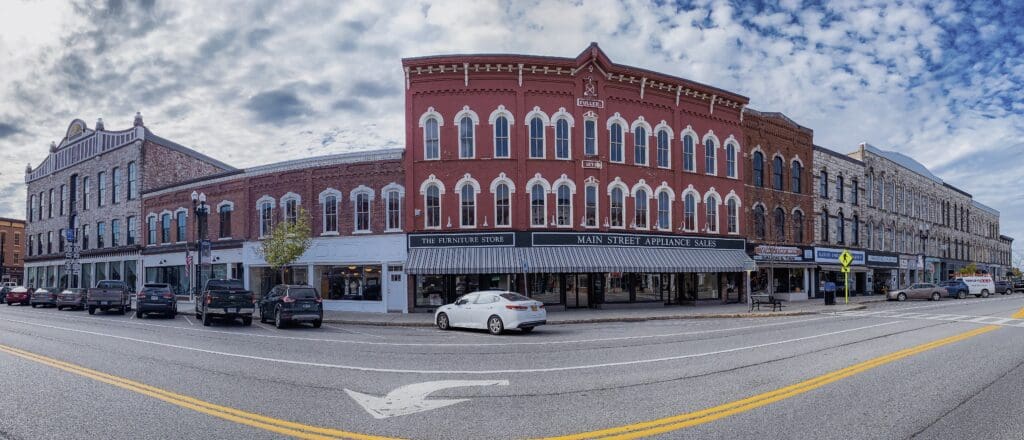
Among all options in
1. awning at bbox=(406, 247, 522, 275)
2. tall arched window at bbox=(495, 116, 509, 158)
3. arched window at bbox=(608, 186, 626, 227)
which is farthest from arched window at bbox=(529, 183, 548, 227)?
arched window at bbox=(608, 186, 626, 227)

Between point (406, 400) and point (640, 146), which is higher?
point (640, 146)

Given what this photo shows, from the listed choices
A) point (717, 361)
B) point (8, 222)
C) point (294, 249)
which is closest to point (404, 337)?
point (717, 361)

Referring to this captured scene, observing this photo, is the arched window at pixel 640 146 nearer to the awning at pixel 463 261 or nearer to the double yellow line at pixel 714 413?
the awning at pixel 463 261

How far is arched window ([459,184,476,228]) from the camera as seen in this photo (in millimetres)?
27375

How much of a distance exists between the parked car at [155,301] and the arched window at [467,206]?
13239mm

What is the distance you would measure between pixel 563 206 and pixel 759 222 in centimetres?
1509

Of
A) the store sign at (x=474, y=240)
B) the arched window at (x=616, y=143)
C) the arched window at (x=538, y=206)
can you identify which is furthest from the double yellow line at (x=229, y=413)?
the arched window at (x=616, y=143)

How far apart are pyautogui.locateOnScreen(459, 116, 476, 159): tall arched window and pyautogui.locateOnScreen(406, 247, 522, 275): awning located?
4.71 metres

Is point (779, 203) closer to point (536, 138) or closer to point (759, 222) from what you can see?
point (759, 222)

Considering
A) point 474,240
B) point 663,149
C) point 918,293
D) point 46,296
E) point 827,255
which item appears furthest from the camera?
point 827,255

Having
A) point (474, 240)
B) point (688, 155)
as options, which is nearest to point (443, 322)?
point (474, 240)

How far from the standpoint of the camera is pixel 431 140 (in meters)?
28.0

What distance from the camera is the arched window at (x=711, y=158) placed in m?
33.0

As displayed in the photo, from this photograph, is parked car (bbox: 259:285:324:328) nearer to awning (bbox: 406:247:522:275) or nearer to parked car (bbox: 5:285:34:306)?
awning (bbox: 406:247:522:275)
